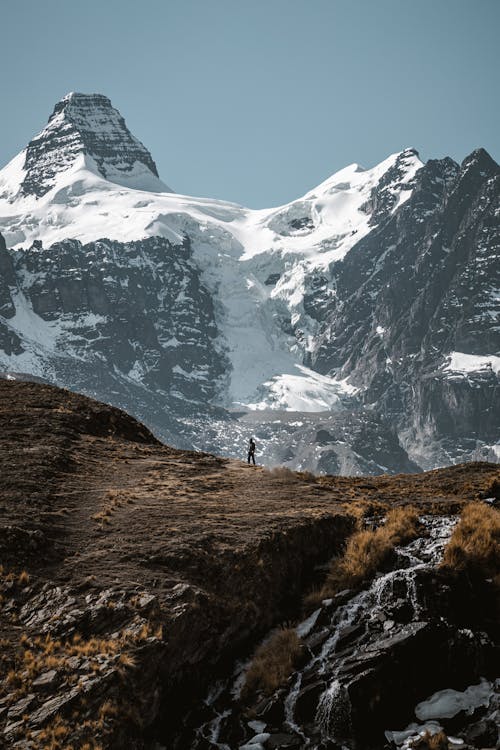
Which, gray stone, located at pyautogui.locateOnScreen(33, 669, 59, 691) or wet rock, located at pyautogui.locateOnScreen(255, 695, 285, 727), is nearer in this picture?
gray stone, located at pyautogui.locateOnScreen(33, 669, 59, 691)

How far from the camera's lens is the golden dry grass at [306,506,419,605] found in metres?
24.4

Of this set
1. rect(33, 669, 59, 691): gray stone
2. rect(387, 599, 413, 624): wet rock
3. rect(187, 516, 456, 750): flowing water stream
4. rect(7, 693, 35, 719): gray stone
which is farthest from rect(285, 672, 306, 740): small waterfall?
rect(7, 693, 35, 719): gray stone

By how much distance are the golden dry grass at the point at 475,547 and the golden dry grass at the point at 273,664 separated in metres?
5.22

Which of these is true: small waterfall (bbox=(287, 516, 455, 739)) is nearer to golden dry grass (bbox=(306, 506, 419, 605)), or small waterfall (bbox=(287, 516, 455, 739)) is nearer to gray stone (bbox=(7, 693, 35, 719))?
golden dry grass (bbox=(306, 506, 419, 605))

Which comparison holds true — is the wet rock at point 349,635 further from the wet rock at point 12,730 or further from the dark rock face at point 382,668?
the wet rock at point 12,730

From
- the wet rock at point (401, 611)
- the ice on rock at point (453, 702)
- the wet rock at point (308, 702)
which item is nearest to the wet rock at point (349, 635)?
the wet rock at point (401, 611)

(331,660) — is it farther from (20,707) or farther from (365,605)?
(20,707)

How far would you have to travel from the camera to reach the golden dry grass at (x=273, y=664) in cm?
2080

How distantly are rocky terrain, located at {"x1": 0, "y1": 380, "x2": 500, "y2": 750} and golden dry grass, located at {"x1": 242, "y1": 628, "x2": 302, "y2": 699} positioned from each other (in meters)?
0.21

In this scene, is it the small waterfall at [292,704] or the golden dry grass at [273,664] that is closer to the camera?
the small waterfall at [292,704]

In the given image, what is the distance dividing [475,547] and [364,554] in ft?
11.2

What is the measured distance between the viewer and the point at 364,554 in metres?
25.2

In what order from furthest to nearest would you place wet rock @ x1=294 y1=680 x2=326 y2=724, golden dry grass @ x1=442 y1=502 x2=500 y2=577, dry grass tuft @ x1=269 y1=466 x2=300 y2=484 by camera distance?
dry grass tuft @ x1=269 y1=466 x2=300 y2=484 → golden dry grass @ x1=442 y1=502 x2=500 y2=577 → wet rock @ x1=294 y1=680 x2=326 y2=724

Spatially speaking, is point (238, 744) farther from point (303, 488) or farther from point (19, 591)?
point (303, 488)
